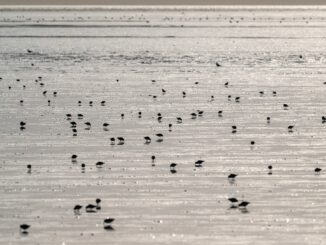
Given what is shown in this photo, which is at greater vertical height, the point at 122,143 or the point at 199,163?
the point at 122,143

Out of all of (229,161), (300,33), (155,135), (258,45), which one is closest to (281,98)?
(155,135)

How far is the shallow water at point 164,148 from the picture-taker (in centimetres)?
2556

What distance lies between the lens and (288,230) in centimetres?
2505

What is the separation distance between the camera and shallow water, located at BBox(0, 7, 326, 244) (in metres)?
25.6

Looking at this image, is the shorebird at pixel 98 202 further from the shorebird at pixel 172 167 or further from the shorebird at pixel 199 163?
the shorebird at pixel 199 163

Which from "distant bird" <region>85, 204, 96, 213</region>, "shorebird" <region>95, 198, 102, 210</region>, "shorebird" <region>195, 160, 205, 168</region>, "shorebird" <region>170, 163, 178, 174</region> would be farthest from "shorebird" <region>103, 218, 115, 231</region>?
"shorebird" <region>195, 160, 205, 168</region>

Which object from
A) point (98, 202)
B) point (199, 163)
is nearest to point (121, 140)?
point (199, 163)

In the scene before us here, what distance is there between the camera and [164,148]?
36000 millimetres

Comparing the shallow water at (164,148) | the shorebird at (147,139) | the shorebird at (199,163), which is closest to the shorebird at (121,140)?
the shallow water at (164,148)

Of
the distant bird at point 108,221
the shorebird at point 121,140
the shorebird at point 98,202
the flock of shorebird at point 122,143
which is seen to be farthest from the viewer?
the shorebird at point 121,140

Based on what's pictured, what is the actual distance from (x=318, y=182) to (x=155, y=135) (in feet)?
30.4

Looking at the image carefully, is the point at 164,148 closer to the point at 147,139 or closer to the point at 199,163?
the point at 147,139

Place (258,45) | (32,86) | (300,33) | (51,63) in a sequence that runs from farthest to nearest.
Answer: (300,33) → (258,45) → (51,63) → (32,86)

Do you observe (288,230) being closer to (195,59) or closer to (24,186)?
(24,186)
